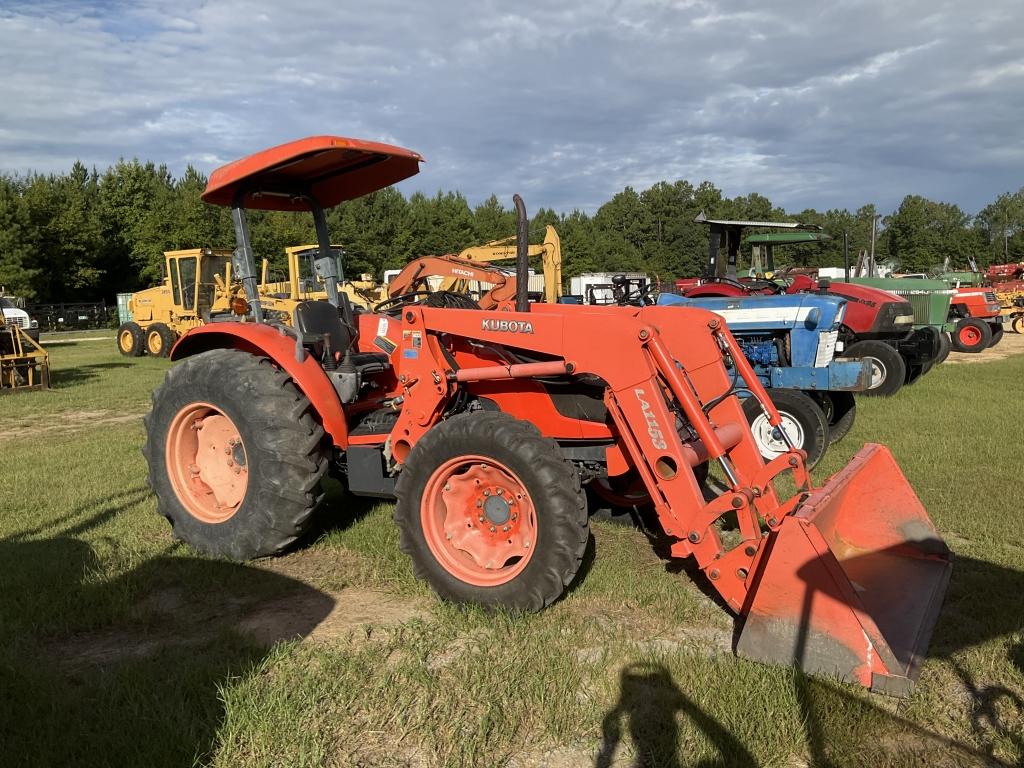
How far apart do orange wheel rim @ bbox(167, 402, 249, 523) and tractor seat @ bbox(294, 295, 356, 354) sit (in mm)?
765

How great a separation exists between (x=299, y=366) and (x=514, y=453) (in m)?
1.55

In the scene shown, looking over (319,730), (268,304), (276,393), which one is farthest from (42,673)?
(268,304)

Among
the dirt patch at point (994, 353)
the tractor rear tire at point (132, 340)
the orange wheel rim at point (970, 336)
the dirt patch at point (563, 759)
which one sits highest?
the tractor rear tire at point (132, 340)

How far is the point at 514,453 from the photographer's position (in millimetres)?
3482

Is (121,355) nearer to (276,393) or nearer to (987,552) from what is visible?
(276,393)

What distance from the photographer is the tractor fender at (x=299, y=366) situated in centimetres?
429

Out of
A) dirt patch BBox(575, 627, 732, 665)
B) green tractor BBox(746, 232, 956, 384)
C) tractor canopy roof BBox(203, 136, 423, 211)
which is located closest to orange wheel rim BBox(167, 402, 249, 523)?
tractor canopy roof BBox(203, 136, 423, 211)

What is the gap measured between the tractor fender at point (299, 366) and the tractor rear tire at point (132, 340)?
17112 mm

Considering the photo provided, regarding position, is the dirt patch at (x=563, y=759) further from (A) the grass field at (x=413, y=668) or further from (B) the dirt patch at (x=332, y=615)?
(B) the dirt patch at (x=332, y=615)

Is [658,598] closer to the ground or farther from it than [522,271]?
closer to the ground

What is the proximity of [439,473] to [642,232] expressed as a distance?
239ft

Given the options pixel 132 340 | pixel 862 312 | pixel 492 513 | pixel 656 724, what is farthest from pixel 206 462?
pixel 132 340

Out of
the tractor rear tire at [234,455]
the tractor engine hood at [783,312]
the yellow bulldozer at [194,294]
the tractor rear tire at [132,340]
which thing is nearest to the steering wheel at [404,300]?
the tractor rear tire at [234,455]

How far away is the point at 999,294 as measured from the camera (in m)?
24.8
